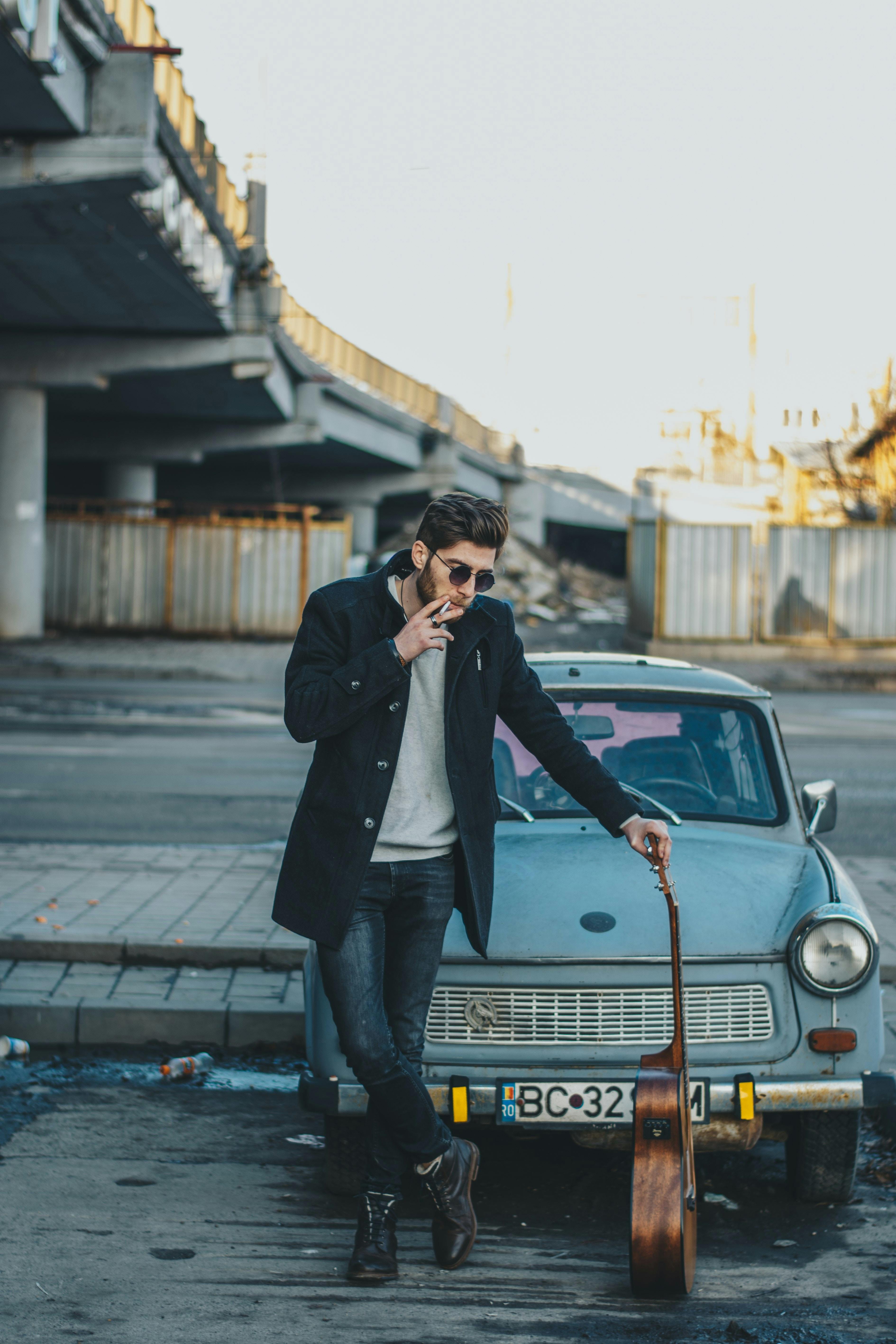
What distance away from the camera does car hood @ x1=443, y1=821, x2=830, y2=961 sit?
3768 millimetres

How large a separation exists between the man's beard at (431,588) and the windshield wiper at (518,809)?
1.46 meters

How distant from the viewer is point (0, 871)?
745cm

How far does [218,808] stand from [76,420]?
26526 millimetres

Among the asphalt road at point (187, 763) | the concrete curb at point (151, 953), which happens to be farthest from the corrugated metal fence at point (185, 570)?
the concrete curb at point (151, 953)

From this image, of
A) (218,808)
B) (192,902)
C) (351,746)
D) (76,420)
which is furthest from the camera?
(76,420)

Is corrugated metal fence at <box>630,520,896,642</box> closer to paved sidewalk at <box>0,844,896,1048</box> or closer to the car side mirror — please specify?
paved sidewalk at <box>0,844,896,1048</box>

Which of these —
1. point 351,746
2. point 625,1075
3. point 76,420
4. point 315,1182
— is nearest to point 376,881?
point 351,746

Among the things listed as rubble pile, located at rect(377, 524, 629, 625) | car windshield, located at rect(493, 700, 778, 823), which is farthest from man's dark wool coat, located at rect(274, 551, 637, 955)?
rubble pile, located at rect(377, 524, 629, 625)

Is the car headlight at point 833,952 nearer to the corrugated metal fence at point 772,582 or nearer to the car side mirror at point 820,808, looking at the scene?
the car side mirror at point 820,808

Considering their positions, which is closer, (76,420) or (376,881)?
(376,881)

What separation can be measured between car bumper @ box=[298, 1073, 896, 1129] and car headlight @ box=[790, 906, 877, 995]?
244 millimetres

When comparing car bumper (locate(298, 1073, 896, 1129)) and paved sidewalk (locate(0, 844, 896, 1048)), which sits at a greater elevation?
car bumper (locate(298, 1073, 896, 1129))

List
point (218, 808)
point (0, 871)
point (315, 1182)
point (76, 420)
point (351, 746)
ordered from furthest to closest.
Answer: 1. point (76, 420)
2. point (218, 808)
3. point (0, 871)
4. point (315, 1182)
5. point (351, 746)

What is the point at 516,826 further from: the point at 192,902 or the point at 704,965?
the point at 192,902
